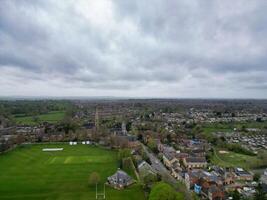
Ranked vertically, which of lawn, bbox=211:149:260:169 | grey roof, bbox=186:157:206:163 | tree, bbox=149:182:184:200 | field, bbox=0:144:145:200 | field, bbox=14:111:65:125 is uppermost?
tree, bbox=149:182:184:200

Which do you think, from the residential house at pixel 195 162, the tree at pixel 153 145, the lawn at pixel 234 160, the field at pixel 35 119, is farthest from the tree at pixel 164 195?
the field at pixel 35 119

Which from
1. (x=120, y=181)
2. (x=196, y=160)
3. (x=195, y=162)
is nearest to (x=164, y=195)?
(x=120, y=181)

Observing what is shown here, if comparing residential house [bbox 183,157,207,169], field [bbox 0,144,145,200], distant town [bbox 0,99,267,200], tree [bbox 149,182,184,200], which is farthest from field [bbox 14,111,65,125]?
tree [bbox 149,182,184,200]

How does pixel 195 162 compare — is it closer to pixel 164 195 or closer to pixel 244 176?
pixel 244 176

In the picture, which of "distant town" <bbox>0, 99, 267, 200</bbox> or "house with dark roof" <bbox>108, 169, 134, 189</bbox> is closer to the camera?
"distant town" <bbox>0, 99, 267, 200</bbox>

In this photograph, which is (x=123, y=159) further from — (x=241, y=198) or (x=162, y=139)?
(x=162, y=139)

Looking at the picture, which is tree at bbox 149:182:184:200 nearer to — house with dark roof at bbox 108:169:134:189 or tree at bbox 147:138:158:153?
house with dark roof at bbox 108:169:134:189

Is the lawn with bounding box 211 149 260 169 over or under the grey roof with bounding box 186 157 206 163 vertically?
under

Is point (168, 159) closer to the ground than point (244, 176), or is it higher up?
higher up
